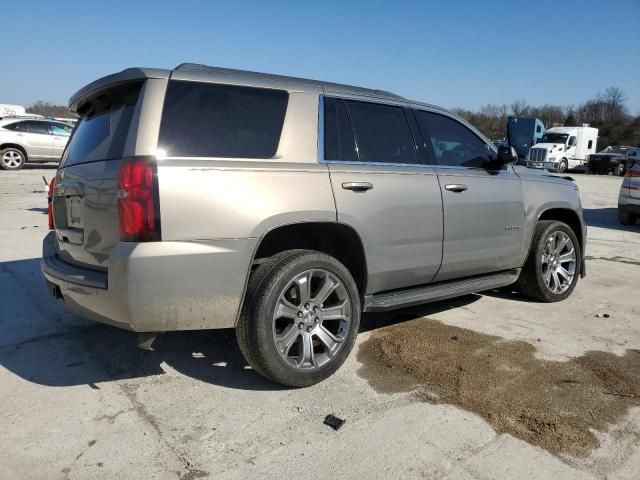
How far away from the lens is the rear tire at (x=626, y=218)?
10.9 m

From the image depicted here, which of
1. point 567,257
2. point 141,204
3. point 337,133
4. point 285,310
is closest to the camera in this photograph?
point 141,204

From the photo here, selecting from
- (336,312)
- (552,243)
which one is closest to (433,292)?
(336,312)

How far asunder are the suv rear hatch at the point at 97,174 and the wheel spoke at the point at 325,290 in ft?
3.74

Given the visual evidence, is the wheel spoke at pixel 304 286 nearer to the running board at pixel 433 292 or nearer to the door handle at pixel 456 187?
the running board at pixel 433 292

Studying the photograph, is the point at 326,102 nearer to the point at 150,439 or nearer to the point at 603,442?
the point at 150,439

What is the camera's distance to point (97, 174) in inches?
117

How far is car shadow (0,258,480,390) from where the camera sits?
338 centimetres

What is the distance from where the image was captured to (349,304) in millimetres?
3381

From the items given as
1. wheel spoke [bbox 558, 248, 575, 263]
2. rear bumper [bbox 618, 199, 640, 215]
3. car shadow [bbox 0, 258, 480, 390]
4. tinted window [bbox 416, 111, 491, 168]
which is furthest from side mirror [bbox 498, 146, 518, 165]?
rear bumper [bbox 618, 199, 640, 215]

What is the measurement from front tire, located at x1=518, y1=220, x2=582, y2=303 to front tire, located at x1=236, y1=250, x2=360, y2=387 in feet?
7.74

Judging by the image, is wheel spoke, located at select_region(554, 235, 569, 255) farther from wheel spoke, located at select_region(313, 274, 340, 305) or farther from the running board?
wheel spoke, located at select_region(313, 274, 340, 305)

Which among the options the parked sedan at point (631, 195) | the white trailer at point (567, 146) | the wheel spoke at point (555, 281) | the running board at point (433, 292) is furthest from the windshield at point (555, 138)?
the running board at point (433, 292)

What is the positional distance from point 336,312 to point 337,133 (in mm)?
1206

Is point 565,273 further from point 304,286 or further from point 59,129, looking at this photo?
point 59,129
